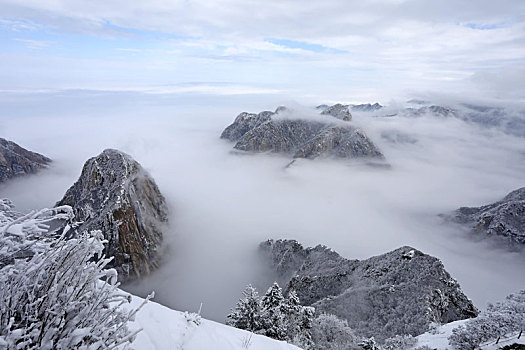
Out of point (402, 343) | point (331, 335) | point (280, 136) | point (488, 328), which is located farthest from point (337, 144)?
point (488, 328)

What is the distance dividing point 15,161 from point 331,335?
5112 inches

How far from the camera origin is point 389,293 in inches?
1092

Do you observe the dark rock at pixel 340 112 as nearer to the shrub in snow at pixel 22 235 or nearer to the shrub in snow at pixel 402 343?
the shrub in snow at pixel 402 343

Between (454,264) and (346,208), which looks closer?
(454,264)

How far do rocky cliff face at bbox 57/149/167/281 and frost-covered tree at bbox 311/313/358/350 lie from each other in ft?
123

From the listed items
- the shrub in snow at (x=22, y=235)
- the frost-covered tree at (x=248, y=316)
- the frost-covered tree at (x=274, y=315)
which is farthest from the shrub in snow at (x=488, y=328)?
the shrub in snow at (x=22, y=235)

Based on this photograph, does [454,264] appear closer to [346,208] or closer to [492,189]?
[346,208]

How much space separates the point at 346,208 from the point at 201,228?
81.9 m

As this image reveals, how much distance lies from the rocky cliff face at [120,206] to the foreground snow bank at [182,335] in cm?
4578

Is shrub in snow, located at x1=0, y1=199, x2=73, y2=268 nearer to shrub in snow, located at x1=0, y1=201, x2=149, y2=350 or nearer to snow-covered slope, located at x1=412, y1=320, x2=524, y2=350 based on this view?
shrub in snow, located at x1=0, y1=201, x2=149, y2=350

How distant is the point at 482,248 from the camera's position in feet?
296

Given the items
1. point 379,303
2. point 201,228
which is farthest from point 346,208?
point 379,303

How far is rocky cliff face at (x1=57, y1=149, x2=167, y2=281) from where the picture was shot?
4759 centimetres

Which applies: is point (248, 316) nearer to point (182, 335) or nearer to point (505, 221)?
point (182, 335)
